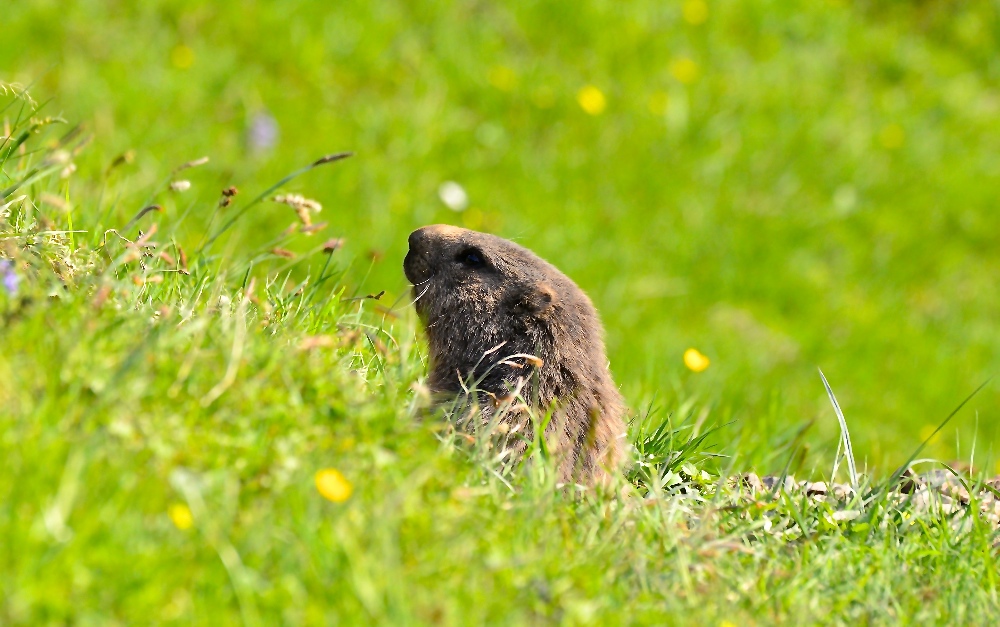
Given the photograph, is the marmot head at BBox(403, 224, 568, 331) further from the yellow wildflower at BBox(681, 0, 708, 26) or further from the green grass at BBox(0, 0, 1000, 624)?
the yellow wildflower at BBox(681, 0, 708, 26)

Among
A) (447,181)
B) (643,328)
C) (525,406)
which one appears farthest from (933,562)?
(447,181)

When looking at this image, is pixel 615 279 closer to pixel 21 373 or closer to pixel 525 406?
pixel 525 406

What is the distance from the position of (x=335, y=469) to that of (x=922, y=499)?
8.69 ft

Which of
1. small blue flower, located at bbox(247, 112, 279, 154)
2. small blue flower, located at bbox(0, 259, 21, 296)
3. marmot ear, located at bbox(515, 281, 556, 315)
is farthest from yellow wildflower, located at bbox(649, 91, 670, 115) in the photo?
small blue flower, located at bbox(0, 259, 21, 296)

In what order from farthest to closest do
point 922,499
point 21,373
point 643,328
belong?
1. point 643,328
2. point 922,499
3. point 21,373

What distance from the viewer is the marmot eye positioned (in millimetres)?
4996

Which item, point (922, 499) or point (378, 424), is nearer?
point (378, 424)

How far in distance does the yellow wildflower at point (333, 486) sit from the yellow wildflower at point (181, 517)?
1.14ft

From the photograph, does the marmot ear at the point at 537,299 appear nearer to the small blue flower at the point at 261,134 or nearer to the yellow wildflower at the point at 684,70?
the small blue flower at the point at 261,134

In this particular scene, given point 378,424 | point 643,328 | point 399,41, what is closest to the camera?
point 378,424

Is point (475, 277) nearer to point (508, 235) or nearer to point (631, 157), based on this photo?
point (508, 235)

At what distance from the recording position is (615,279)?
8977 millimetres

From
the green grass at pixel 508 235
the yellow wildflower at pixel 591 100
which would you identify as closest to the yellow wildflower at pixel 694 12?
the green grass at pixel 508 235

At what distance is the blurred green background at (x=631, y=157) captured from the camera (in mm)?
8594
